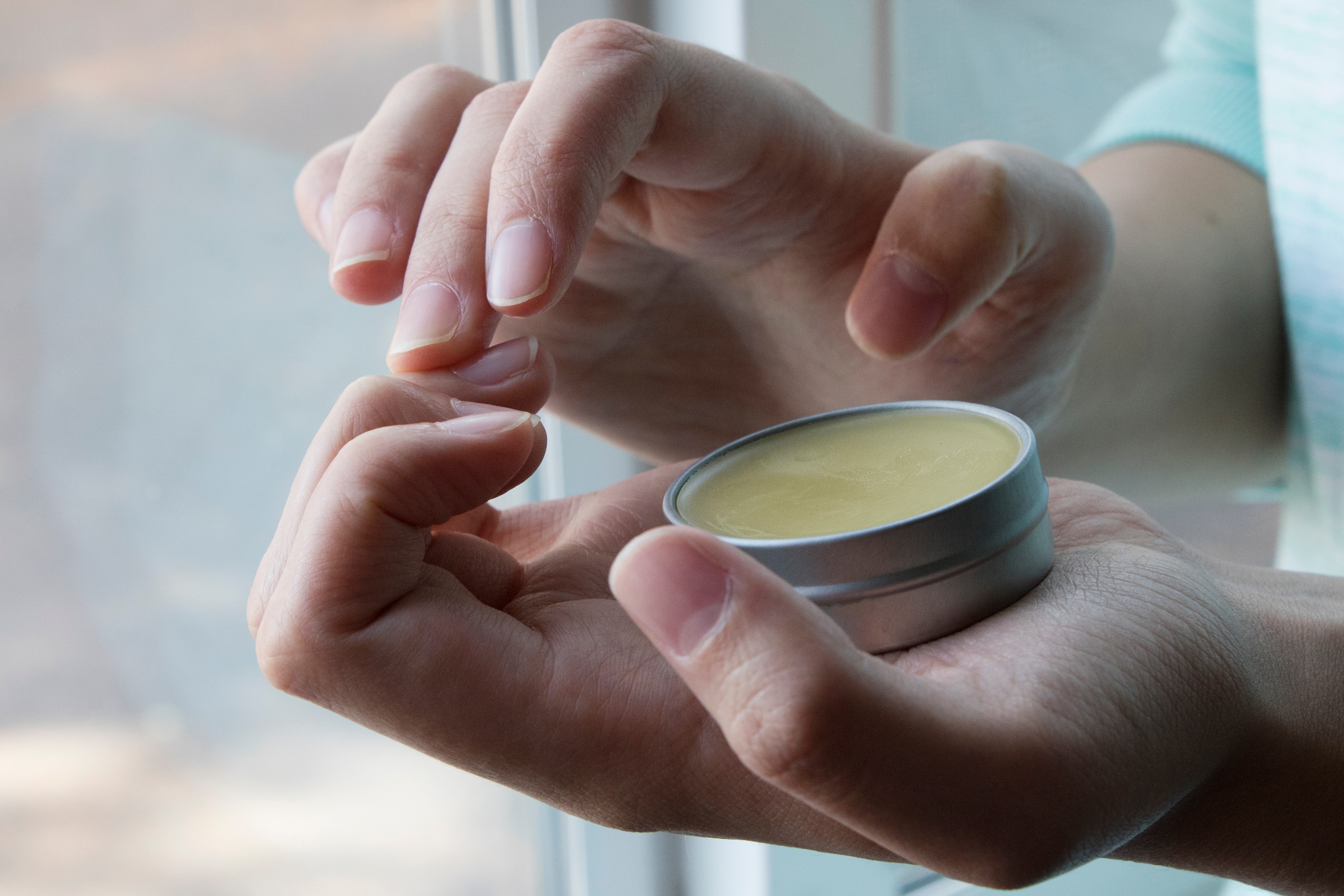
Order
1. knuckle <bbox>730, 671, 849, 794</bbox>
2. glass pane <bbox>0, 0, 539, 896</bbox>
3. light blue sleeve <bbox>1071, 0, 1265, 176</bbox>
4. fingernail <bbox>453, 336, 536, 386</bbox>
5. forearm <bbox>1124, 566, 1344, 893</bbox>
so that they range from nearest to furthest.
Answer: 1. knuckle <bbox>730, 671, 849, 794</bbox>
2. forearm <bbox>1124, 566, 1344, 893</bbox>
3. fingernail <bbox>453, 336, 536, 386</bbox>
4. glass pane <bbox>0, 0, 539, 896</bbox>
5. light blue sleeve <bbox>1071, 0, 1265, 176</bbox>

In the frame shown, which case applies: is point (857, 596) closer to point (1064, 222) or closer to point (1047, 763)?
point (1047, 763)

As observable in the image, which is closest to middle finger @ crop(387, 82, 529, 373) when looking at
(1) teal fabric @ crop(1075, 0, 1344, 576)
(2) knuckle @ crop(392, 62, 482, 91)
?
(2) knuckle @ crop(392, 62, 482, 91)

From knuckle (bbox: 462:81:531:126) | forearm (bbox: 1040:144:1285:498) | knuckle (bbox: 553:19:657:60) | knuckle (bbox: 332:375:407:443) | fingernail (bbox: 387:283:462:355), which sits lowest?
forearm (bbox: 1040:144:1285:498)

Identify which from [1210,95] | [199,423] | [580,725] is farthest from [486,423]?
[1210,95]

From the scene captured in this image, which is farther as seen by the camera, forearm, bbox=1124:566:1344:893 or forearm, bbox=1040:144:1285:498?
forearm, bbox=1040:144:1285:498

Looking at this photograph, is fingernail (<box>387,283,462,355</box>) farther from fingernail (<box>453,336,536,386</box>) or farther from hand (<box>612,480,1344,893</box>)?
hand (<box>612,480,1344,893</box>)

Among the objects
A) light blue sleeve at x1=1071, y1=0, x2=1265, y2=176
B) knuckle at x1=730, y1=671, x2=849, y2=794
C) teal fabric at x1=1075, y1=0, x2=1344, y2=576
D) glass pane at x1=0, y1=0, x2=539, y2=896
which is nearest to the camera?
knuckle at x1=730, y1=671, x2=849, y2=794

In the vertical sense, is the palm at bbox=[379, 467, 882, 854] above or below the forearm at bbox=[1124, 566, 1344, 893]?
above
